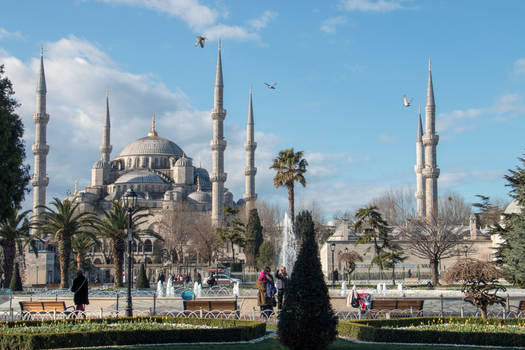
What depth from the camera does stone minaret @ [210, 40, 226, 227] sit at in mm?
57156

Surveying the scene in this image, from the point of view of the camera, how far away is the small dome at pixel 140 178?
251 ft

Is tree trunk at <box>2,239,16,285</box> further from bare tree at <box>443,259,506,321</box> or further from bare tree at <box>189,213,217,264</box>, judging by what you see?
bare tree at <box>189,213,217,264</box>

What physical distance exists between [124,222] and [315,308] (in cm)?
1857

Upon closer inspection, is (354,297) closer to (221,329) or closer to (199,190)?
(221,329)

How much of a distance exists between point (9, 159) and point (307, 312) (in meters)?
7.40

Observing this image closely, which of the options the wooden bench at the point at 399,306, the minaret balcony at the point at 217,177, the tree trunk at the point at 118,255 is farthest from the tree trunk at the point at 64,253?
the minaret balcony at the point at 217,177

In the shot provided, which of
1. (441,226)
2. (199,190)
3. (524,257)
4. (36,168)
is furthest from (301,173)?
(199,190)

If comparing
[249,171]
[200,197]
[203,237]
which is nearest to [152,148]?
[200,197]

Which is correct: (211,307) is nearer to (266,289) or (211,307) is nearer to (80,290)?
(266,289)

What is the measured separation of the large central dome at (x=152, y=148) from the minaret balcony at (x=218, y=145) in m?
27.6

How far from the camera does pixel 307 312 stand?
8414 millimetres

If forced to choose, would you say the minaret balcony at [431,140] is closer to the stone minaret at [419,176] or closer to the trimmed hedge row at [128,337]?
the stone minaret at [419,176]

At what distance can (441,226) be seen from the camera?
33.9 metres

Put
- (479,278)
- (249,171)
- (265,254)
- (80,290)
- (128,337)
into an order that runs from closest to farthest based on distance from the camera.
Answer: (128,337) → (479,278) → (80,290) → (265,254) → (249,171)
